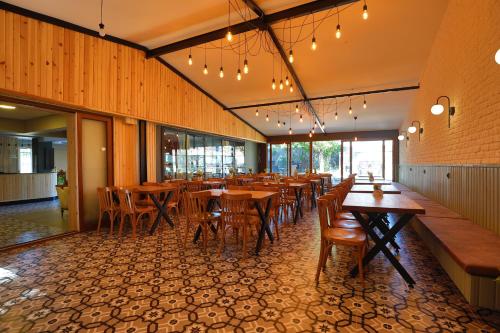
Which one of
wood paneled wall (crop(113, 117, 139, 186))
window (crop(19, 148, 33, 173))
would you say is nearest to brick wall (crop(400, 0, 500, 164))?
wood paneled wall (crop(113, 117, 139, 186))

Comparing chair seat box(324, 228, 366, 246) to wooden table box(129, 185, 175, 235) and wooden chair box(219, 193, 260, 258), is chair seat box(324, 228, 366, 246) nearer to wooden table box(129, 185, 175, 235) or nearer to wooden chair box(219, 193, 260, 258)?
wooden chair box(219, 193, 260, 258)

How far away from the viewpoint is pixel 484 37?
2850mm

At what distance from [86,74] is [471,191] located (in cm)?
633

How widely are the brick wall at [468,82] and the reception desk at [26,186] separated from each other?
1122 cm

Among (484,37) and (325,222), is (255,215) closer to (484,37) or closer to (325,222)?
(325,222)

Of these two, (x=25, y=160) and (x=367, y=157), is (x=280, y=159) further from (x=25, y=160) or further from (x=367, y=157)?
(x=25, y=160)

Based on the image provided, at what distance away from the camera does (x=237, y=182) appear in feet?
25.3

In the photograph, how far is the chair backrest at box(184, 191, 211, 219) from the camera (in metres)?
3.65

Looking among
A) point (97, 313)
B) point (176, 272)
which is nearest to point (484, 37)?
point (176, 272)

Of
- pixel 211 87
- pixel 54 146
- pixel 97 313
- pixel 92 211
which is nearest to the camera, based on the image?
pixel 97 313

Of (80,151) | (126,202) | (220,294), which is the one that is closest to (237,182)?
(126,202)

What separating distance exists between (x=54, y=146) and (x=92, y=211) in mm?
7224

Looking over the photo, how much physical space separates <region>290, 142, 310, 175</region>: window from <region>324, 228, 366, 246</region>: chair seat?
10330 mm

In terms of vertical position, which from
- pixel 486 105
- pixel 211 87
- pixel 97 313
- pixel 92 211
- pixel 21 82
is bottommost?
pixel 97 313
